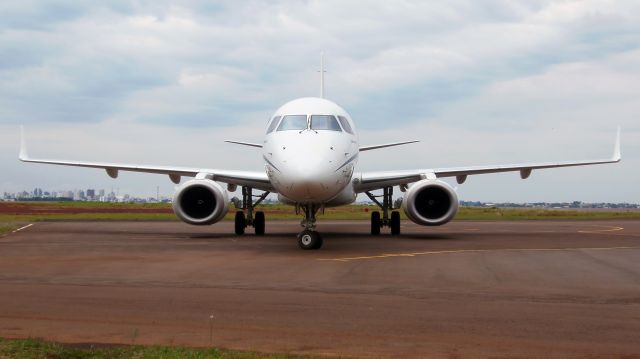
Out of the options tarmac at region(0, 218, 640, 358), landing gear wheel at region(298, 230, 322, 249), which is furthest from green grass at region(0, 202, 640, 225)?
tarmac at region(0, 218, 640, 358)

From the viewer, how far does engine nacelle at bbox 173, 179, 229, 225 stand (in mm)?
20906

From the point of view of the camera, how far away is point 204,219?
2111cm

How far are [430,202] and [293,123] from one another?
6.39m

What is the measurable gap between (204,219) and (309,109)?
17.0ft

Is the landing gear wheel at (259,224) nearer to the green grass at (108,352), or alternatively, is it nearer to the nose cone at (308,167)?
the nose cone at (308,167)

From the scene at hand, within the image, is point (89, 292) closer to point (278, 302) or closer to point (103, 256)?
point (278, 302)

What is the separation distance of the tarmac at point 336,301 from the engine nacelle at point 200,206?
404 centimetres

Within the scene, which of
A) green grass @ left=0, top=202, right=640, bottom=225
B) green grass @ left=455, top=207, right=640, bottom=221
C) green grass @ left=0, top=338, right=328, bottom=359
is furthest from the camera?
green grass @ left=455, top=207, right=640, bottom=221

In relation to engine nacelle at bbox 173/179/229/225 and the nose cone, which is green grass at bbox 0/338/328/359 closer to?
the nose cone

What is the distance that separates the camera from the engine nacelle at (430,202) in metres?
21.2

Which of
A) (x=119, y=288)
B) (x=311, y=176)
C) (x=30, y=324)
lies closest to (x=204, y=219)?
(x=311, y=176)

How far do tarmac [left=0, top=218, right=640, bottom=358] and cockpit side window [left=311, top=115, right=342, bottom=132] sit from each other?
10.2 ft

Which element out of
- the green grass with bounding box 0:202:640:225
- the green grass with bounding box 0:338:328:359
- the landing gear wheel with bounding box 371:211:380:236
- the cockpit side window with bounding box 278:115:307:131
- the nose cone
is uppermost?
the cockpit side window with bounding box 278:115:307:131

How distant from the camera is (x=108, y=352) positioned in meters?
5.89
